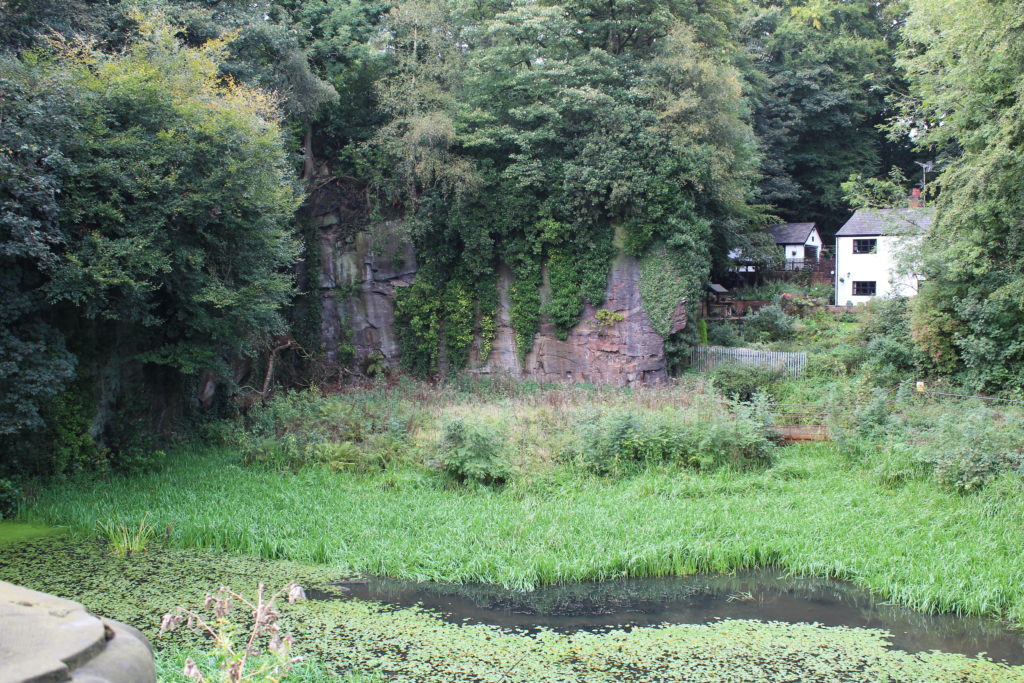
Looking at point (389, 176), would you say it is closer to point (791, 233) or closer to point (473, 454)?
point (473, 454)

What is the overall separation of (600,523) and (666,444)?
345cm

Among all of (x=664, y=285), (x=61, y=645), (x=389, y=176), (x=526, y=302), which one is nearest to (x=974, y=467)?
(x=664, y=285)

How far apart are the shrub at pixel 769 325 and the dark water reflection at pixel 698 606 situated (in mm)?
19438

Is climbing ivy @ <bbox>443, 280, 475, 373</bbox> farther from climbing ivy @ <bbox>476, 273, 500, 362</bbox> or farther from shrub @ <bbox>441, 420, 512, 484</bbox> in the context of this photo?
shrub @ <bbox>441, 420, 512, 484</bbox>

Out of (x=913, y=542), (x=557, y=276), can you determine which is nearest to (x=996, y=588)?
(x=913, y=542)

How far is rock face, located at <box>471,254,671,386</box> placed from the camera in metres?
22.9

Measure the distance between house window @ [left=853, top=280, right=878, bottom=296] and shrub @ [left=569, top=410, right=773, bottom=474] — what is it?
24495 mm

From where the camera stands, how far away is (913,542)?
10086 mm

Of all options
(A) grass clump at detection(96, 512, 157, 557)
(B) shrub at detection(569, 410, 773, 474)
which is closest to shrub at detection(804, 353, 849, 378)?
(B) shrub at detection(569, 410, 773, 474)

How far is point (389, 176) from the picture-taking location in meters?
24.9

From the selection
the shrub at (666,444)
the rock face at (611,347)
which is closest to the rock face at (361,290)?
the rock face at (611,347)

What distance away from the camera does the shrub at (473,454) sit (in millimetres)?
12977

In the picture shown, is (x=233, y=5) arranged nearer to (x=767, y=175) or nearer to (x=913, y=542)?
(x=913, y=542)

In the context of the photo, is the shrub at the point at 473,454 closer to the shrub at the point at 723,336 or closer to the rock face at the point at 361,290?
the rock face at the point at 361,290
